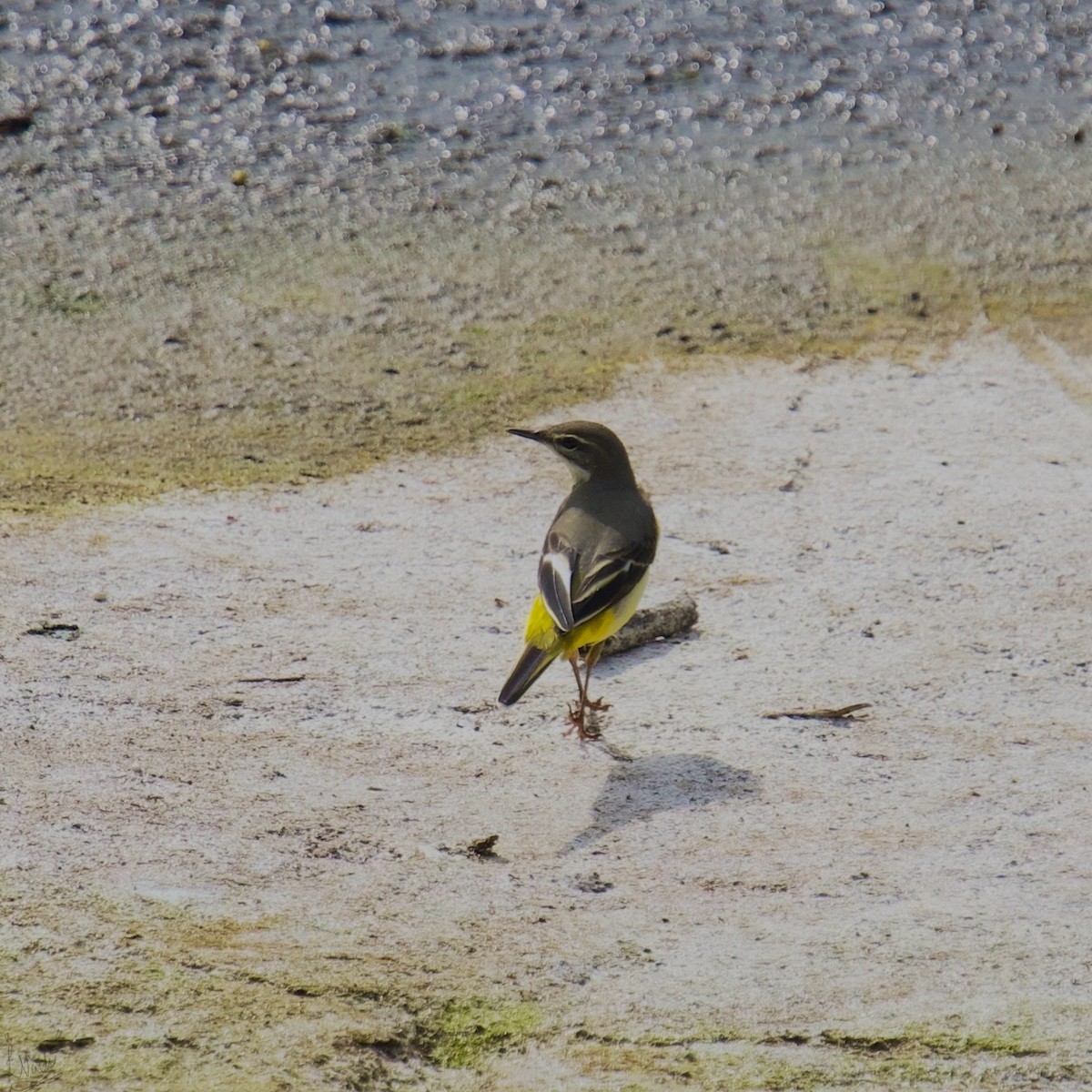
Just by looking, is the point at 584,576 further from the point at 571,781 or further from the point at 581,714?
the point at 571,781

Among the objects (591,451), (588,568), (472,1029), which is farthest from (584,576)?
(472,1029)

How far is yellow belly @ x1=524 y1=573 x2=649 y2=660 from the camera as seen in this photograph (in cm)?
500

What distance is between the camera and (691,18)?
1185cm

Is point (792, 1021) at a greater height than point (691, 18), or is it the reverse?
point (691, 18)

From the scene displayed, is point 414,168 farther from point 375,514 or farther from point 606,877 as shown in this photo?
point 606,877

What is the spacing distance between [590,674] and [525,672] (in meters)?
0.62

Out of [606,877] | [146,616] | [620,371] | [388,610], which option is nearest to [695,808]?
[606,877]

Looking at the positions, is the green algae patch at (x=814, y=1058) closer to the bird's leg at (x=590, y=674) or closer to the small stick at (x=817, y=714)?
the small stick at (x=817, y=714)

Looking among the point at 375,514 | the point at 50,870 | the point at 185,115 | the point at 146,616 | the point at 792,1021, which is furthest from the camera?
the point at 185,115

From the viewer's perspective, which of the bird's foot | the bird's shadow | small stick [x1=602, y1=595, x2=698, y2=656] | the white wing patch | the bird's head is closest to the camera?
the bird's shadow

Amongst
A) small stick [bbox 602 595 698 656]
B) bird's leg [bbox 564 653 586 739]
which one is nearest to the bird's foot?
bird's leg [bbox 564 653 586 739]

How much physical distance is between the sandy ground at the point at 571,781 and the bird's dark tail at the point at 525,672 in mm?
228

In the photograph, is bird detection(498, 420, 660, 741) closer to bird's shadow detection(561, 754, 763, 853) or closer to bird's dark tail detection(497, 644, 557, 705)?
bird's dark tail detection(497, 644, 557, 705)

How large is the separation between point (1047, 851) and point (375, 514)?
116 inches
